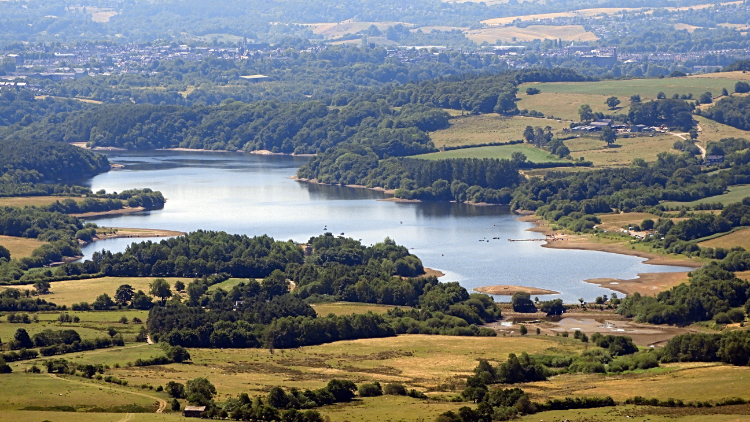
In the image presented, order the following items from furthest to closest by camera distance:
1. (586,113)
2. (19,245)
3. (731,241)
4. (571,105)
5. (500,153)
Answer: (571,105)
(586,113)
(500,153)
(19,245)
(731,241)

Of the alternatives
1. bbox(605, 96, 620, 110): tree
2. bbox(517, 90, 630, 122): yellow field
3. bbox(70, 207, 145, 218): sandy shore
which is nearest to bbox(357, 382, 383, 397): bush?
bbox(70, 207, 145, 218): sandy shore

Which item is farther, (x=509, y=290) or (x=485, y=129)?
→ (x=485, y=129)

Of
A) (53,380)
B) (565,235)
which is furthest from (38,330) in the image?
(565,235)

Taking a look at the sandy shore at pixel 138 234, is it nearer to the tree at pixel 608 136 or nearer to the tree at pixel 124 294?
the tree at pixel 124 294

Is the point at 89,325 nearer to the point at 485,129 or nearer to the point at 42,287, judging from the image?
the point at 42,287

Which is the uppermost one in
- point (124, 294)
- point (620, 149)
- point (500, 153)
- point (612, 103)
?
point (612, 103)

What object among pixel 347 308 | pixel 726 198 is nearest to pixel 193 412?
pixel 347 308

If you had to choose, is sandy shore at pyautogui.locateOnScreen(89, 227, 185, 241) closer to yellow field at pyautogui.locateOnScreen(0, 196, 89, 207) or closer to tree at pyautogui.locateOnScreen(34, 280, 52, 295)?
yellow field at pyautogui.locateOnScreen(0, 196, 89, 207)
